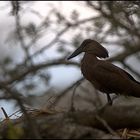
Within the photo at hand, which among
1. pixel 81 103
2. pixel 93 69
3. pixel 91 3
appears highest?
pixel 91 3

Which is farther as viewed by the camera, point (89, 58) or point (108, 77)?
point (89, 58)

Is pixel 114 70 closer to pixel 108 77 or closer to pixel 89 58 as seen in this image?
pixel 108 77

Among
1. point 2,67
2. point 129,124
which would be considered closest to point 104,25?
point 2,67

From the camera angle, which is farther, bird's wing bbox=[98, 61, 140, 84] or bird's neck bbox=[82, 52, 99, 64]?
bird's neck bbox=[82, 52, 99, 64]

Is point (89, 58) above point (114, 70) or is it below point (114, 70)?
above

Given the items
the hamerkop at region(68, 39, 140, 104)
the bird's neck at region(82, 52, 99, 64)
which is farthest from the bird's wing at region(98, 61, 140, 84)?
the bird's neck at region(82, 52, 99, 64)

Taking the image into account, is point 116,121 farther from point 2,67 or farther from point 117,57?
point 2,67

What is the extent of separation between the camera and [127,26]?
709 cm

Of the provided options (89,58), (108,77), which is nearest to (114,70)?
(108,77)

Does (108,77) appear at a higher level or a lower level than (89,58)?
lower

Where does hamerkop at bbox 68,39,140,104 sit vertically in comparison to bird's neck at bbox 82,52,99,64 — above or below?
below

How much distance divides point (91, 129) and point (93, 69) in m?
2.31

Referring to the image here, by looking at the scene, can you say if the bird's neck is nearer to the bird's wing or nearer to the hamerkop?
the hamerkop

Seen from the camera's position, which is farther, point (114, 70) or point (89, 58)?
point (89, 58)
